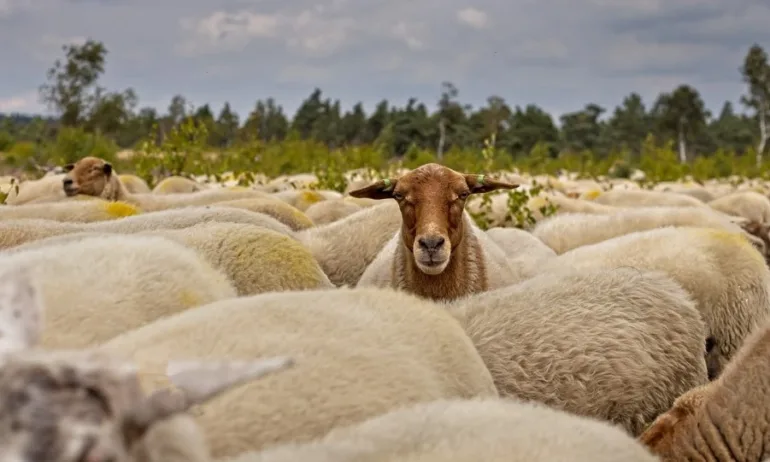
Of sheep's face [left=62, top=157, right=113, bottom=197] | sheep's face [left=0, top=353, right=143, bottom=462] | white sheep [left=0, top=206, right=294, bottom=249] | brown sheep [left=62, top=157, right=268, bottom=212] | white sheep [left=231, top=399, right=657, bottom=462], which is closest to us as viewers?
sheep's face [left=0, top=353, right=143, bottom=462]

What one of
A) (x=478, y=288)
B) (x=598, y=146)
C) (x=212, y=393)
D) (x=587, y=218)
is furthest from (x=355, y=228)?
(x=598, y=146)

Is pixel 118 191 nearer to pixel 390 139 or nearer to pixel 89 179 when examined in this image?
pixel 89 179

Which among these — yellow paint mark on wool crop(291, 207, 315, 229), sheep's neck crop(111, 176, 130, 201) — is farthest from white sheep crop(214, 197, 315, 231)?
sheep's neck crop(111, 176, 130, 201)

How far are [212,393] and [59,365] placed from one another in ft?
0.95

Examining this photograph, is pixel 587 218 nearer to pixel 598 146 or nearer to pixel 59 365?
pixel 59 365

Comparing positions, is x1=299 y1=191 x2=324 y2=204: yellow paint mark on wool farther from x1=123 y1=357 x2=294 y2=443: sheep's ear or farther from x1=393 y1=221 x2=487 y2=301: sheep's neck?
x1=123 y1=357 x2=294 y2=443: sheep's ear

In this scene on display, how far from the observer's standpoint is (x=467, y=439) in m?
2.51

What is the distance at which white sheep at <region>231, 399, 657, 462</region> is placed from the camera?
7.83 ft

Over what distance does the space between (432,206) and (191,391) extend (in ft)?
14.0

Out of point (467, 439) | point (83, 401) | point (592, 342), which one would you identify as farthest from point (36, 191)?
point (83, 401)

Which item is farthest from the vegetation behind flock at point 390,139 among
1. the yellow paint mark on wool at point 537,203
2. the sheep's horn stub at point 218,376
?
the sheep's horn stub at point 218,376

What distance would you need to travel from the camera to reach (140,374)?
7.66 feet

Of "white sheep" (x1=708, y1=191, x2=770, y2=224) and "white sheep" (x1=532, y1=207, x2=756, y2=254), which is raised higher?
"white sheep" (x1=532, y1=207, x2=756, y2=254)

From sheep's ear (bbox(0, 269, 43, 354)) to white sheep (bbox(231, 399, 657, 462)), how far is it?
673 millimetres
